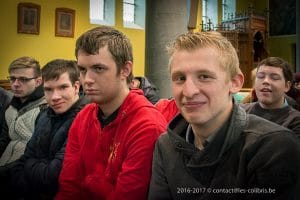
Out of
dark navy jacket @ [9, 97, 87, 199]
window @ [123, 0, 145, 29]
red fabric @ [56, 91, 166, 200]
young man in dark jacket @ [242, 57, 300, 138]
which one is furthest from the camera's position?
window @ [123, 0, 145, 29]

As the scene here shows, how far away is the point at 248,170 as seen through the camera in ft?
5.49

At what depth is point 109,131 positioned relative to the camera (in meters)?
2.40

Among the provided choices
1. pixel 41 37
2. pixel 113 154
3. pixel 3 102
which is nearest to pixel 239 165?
pixel 113 154

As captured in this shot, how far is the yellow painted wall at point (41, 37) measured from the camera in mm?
9562

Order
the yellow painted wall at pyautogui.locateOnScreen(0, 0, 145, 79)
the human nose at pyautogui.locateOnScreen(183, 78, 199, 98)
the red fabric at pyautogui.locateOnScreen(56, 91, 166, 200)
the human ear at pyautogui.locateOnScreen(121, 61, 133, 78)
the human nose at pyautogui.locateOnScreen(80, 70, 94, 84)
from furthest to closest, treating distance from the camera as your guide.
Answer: the yellow painted wall at pyautogui.locateOnScreen(0, 0, 145, 79), the human ear at pyautogui.locateOnScreen(121, 61, 133, 78), the human nose at pyautogui.locateOnScreen(80, 70, 94, 84), the red fabric at pyautogui.locateOnScreen(56, 91, 166, 200), the human nose at pyautogui.locateOnScreen(183, 78, 199, 98)

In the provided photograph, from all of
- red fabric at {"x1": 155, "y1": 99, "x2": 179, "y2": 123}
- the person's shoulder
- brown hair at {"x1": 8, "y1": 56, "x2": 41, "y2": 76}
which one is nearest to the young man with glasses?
brown hair at {"x1": 8, "y1": 56, "x2": 41, "y2": 76}

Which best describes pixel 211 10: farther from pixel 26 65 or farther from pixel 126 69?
pixel 126 69

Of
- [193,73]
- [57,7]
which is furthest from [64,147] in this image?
[57,7]

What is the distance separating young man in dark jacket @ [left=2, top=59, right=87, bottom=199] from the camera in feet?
9.37

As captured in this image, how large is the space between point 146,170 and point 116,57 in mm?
724

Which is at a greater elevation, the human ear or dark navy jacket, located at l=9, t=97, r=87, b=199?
the human ear

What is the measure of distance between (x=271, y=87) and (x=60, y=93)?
188cm

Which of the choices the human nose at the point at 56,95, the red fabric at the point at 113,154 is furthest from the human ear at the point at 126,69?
the human nose at the point at 56,95

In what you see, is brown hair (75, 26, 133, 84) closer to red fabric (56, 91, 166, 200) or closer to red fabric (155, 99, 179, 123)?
red fabric (56, 91, 166, 200)
